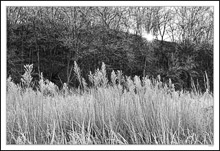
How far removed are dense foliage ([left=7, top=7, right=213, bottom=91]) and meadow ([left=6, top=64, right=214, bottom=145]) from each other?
111 inches

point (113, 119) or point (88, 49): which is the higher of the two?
point (88, 49)

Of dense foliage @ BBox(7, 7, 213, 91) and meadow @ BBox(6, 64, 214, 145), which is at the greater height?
dense foliage @ BBox(7, 7, 213, 91)

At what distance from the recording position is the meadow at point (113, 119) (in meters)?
2.33

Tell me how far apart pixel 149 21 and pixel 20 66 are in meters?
3.16

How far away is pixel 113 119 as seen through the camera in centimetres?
243

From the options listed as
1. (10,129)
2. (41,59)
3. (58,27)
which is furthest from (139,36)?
(10,129)

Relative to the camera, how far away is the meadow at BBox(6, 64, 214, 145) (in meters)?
2.33

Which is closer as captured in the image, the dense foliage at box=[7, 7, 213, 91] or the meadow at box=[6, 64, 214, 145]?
the meadow at box=[6, 64, 214, 145]

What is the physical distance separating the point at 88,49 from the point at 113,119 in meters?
3.72

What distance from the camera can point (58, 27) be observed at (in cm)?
614

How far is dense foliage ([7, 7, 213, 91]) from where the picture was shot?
554 cm

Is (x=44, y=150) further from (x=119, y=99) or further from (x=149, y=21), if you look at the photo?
(x=149, y=21)

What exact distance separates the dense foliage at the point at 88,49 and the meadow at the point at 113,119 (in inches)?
111

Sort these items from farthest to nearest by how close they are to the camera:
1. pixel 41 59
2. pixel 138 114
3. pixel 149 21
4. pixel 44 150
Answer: pixel 41 59 < pixel 149 21 < pixel 138 114 < pixel 44 150
